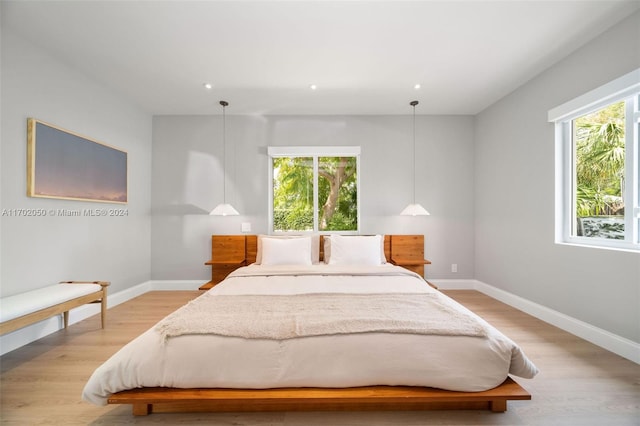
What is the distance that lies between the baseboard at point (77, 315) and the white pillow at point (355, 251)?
6.75ft

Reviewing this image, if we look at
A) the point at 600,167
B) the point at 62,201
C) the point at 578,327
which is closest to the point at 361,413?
the point at 578,327

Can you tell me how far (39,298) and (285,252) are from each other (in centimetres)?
213

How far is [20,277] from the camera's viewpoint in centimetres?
235

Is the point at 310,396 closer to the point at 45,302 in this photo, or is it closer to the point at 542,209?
the point at 45,302

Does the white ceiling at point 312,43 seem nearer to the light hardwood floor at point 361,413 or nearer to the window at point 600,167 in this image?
the window at point 600,167

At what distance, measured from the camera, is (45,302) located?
2139mm

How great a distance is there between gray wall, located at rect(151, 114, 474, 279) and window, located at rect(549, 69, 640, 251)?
1568 mm

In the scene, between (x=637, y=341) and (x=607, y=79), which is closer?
(x=637, y=341)

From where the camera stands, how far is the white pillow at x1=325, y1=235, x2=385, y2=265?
131 inches

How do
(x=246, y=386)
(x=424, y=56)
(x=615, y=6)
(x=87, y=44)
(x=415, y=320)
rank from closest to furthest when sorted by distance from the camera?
(x=246, y=386), (x=415, y=320), (x=615, y=6), (x=87, y=44), (x=424, y=56)

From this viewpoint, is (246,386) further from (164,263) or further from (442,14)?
(164,263)

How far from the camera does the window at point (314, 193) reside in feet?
13.7

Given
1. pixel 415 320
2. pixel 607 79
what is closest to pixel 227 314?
pixel 415 320

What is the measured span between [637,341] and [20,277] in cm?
485
